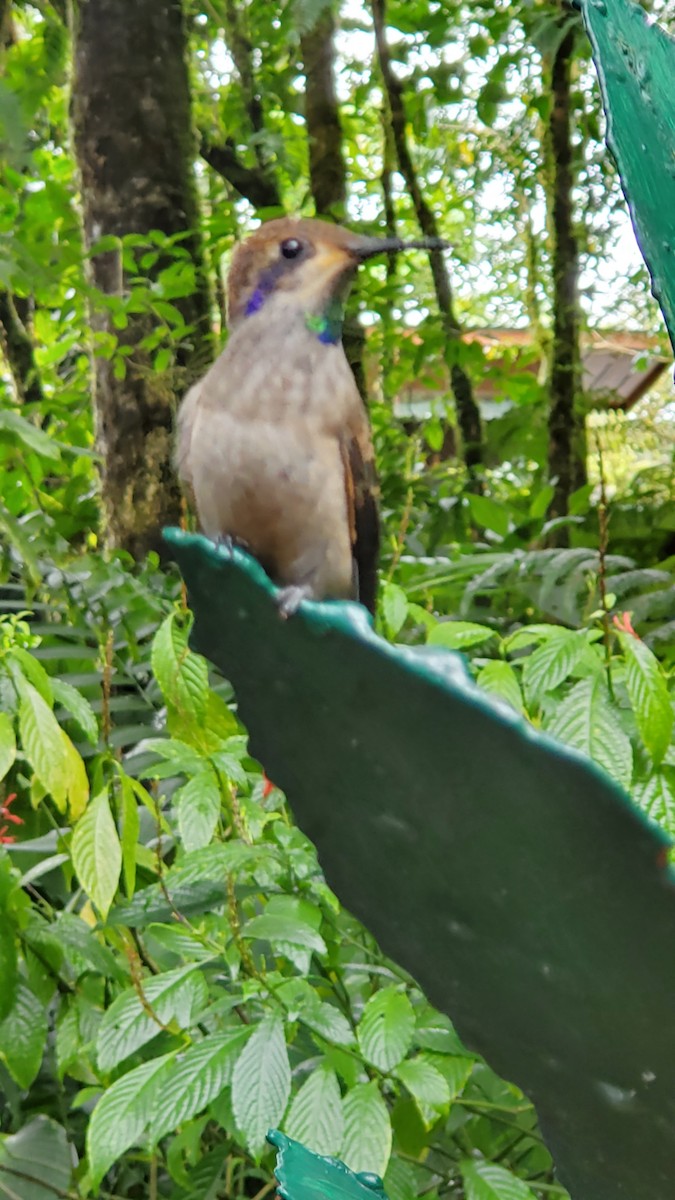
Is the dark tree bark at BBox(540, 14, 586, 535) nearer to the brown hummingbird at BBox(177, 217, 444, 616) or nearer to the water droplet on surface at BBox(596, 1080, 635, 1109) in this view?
the brown hummingbird at BBox(177, 217, 444, 616)

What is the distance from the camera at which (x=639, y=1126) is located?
0.27m

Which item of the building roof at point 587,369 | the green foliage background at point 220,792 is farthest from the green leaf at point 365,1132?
the building roof at point 587,369

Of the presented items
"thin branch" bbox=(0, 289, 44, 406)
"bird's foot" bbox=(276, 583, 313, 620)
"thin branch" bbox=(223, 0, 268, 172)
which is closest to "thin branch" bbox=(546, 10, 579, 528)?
"thin branch" bbox=(223, 0, 268, 172)

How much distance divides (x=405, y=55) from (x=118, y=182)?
0.67 m

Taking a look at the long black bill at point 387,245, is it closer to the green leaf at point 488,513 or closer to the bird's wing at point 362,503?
the bird's wing at point 362,503

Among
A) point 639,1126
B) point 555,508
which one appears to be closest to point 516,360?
point 555,508

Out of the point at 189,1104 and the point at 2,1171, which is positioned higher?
the point at 189,1104

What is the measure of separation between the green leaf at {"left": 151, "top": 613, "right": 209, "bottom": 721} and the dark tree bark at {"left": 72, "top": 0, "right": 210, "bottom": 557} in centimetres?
89

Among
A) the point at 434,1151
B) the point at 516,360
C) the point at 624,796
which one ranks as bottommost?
the point at 434,1151

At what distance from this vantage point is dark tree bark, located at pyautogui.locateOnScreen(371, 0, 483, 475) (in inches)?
67.4

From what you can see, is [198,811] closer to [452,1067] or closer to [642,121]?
[452,1067]

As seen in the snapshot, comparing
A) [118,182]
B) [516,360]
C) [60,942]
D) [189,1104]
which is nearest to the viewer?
[189,1104]

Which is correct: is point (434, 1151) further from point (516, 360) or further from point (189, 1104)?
point (516, 360)

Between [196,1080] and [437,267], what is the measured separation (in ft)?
4.77
